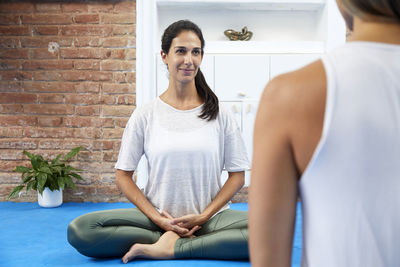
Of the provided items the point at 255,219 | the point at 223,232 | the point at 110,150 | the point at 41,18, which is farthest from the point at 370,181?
the point at 41,18

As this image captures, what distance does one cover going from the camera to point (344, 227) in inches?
17.6

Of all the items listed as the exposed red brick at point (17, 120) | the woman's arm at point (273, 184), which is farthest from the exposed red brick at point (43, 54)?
the woman's arm at point (273, 184)

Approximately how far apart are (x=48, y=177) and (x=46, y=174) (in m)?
0.07

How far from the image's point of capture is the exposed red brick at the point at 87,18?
11.6 ft

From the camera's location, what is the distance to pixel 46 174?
3322 millimetres

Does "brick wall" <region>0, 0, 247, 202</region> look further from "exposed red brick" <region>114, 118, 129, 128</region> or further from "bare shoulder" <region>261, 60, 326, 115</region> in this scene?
"bare shoulder" <region>261, 60, 326, 115</region>

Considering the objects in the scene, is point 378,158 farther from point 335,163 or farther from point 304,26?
point 304,26

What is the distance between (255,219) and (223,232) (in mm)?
1631

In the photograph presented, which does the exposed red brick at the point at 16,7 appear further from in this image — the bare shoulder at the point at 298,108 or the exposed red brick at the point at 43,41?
the bare shoulder at the point at 298,108

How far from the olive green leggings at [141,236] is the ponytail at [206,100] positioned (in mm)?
531

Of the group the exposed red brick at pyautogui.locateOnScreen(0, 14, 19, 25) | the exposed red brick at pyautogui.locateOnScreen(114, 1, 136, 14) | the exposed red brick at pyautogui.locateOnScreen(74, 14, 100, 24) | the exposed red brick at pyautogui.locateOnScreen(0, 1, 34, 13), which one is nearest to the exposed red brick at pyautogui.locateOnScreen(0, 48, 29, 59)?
the exposed red brick at pyautogui.locateOnScreen(0, 14, 19, 25)

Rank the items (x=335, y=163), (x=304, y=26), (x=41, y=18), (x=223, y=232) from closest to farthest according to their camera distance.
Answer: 1. (x=335, y=163)
2. (x=223, y=232)
3. (x=41, y=18)
4. (x=304, y=26)

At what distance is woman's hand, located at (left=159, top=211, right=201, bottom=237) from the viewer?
203 centimetres

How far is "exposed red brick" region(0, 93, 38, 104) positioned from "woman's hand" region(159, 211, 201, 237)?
2126 millimetres
